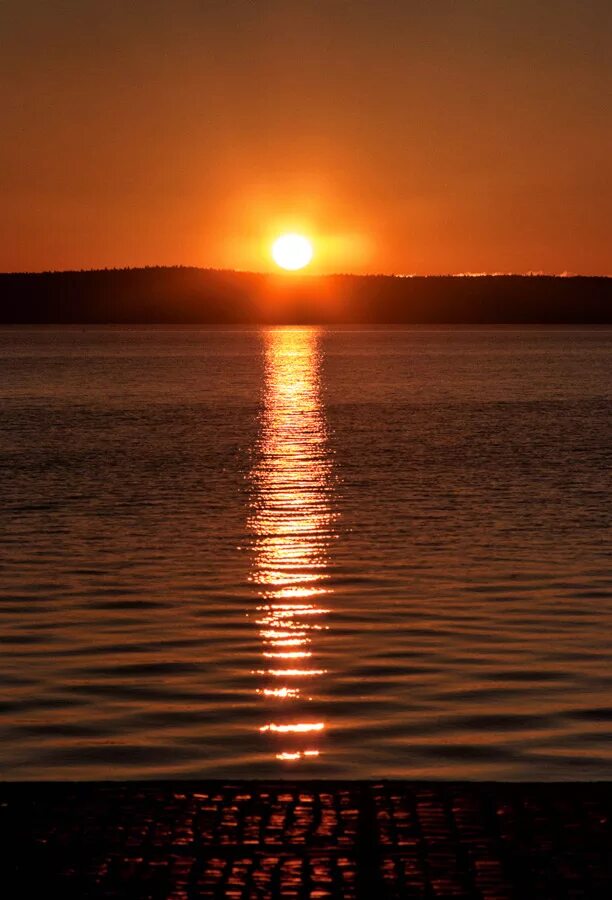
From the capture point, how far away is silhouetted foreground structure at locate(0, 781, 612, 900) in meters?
7.71

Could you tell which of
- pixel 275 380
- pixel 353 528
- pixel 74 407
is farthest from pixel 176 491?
pixel 275 380

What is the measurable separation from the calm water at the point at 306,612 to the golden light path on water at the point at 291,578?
0.05m

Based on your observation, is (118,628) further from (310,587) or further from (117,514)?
(117,514)

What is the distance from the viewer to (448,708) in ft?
42.8

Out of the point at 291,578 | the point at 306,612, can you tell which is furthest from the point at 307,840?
the point at 291,578

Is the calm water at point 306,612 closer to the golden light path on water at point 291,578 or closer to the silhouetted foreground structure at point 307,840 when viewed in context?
the golden light path on water at point 291,578

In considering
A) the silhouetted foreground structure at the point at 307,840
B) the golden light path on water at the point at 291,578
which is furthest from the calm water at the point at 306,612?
the silhouetted foreground structure at the point at 307,840

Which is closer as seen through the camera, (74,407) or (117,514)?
(117,514)

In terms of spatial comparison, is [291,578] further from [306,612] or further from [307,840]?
[307,840]

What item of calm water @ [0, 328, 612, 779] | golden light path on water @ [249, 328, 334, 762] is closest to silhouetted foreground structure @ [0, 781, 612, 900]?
calm water @ [0, 328, 612, 779]

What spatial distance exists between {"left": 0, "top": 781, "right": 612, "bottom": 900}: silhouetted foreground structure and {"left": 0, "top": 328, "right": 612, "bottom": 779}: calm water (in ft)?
7.02

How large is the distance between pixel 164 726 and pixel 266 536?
39.9 feet

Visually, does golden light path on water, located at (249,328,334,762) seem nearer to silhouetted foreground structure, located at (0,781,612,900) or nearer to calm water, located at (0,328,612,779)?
calm water, located at (0,328,612,779)

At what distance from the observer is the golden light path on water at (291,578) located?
13000 millimetres
